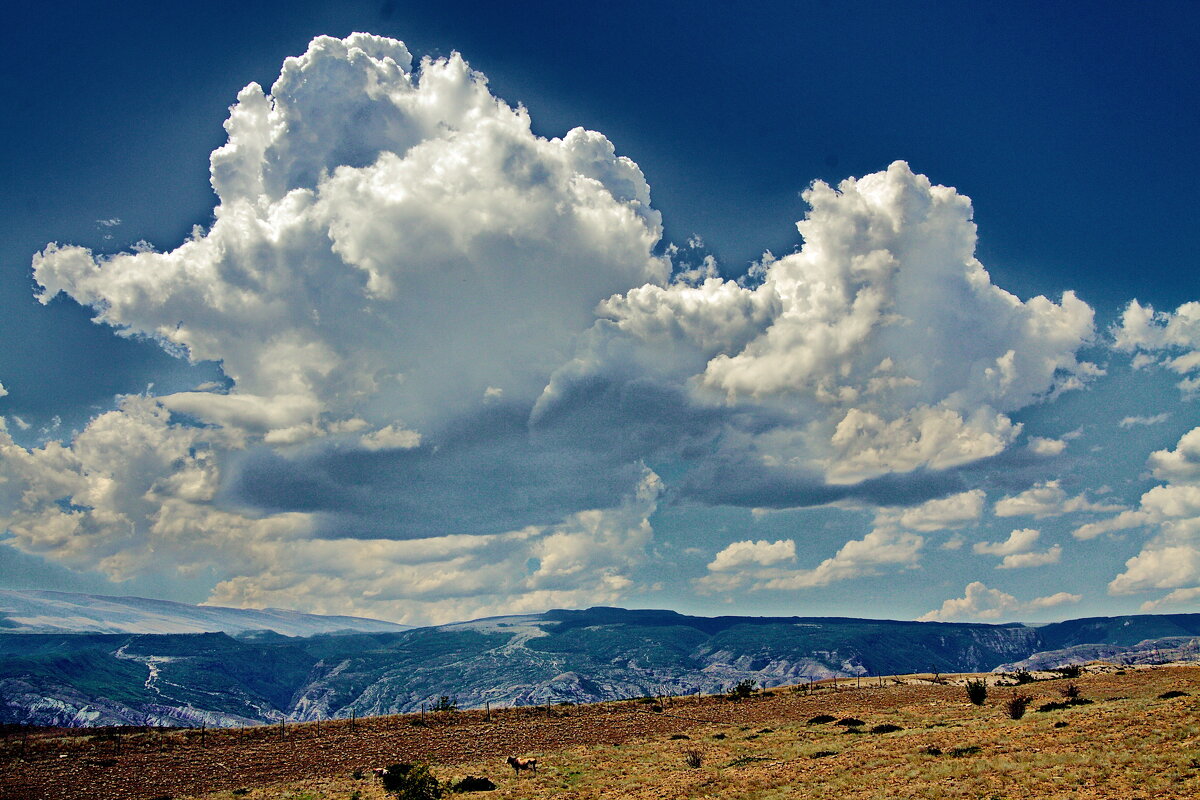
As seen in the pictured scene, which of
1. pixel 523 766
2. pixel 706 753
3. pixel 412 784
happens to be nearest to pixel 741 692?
pixel 706 753

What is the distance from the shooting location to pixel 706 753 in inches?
2172

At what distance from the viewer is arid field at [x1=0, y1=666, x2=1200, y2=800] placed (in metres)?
36.1

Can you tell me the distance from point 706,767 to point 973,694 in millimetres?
39545

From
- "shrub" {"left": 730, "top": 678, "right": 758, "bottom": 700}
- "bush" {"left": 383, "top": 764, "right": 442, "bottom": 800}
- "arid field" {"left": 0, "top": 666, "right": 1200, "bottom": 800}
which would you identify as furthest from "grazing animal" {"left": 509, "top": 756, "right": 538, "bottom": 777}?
"shrub" {"left": 730, "top": 678, "right": 758, "bottom": 700}

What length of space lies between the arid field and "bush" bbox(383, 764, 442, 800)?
1.26 metres

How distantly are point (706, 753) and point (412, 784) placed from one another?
77.1 ft

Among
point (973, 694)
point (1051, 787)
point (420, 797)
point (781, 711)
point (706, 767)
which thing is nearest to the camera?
point (1051, 787)

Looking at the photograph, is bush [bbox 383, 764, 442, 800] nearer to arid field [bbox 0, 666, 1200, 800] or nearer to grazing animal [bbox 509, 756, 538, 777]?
arid field [bbox 0, 666, 1200, 800]

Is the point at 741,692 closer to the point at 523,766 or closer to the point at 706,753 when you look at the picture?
the point at 706,753

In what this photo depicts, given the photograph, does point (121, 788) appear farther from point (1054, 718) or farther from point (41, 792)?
point (1054, 718)

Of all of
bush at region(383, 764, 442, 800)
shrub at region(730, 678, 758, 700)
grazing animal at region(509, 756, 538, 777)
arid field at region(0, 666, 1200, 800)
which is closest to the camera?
arid field at region(0, 666, 1200, 800)

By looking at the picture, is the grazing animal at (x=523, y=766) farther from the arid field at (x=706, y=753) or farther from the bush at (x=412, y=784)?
the bush at (x=412, y=784)

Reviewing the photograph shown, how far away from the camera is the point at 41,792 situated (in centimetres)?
4978

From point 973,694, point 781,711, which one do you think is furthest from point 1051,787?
point 781,711
